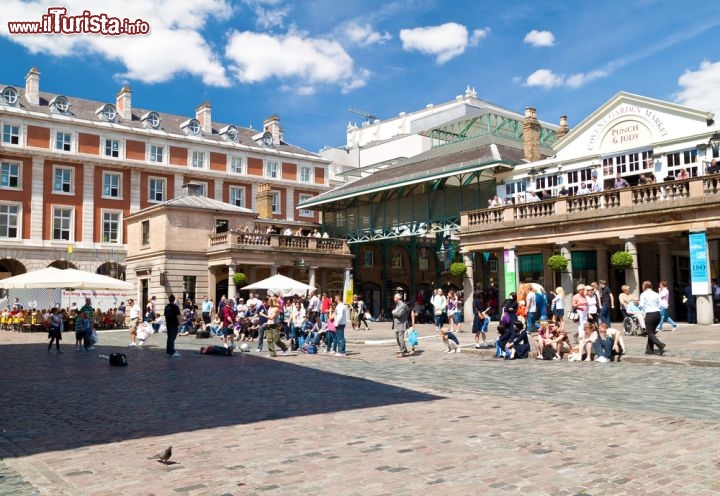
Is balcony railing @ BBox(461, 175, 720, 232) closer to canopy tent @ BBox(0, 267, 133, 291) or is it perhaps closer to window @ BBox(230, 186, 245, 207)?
canopy tent @ BBox(0, 267, 133, 291)

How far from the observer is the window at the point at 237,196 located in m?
61.2

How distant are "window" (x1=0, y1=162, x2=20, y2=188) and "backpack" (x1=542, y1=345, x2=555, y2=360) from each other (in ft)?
149

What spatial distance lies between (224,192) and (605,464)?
5693 cm

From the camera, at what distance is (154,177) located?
56.7 meters

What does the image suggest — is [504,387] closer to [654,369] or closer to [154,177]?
[654,369]

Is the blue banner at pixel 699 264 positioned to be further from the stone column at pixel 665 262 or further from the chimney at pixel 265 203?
the chimney at pixel 265 203

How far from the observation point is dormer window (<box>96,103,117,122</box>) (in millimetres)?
55500

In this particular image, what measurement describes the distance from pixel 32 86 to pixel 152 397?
50.2 m

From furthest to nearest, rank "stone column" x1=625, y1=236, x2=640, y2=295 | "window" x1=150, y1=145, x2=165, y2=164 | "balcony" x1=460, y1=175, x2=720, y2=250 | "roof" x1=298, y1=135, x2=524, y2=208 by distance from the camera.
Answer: "window" x1=150, y1=145, x2=165, y2=164
"roof" x1=298, y1=135, x2=524, y2=208
"stone column" x1=625, y1=236, x2=640, y2=295
"balcony" x1=460, y1=175, x2=720, y2=250

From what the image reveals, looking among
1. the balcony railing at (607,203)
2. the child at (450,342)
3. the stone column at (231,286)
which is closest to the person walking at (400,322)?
the child at (450,342)

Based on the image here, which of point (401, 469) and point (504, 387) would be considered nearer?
point (401, 469)

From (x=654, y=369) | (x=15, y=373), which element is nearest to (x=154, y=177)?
(x=15, y=373)

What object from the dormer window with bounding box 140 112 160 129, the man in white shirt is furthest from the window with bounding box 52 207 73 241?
the man in white shirt

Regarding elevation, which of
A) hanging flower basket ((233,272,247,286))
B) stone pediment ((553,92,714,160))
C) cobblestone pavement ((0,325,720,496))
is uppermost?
stone pediment ((553,92,714,160))
